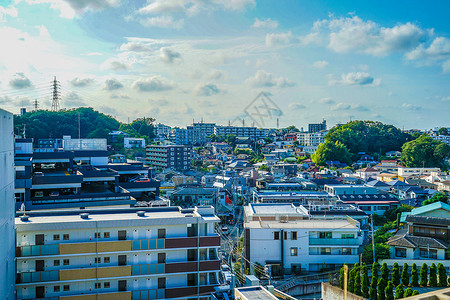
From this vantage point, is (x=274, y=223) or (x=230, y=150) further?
(x=230, y=150)

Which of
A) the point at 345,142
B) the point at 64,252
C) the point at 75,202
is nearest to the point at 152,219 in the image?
the point at 64,252

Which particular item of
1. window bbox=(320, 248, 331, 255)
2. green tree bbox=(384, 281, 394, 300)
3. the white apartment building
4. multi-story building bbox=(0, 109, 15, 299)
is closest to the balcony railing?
the white apartment building

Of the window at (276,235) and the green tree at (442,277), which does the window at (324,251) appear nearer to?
the window at (276,235)

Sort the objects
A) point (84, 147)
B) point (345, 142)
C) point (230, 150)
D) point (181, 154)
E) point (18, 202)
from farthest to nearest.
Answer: point (230, 150) → point (345, 142) → point (181, 154) → point (84, 147) → point (18, 202)

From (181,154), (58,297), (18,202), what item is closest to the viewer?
(58,297)

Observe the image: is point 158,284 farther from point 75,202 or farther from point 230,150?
point 230,150
